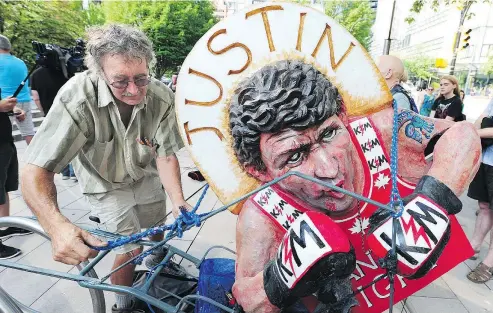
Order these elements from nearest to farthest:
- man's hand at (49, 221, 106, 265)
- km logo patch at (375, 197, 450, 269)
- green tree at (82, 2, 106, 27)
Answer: km logo patch at (375, 197, 450, 269) → man's hand at (49, 221, 106, 265) → green tree at (82, 2, 106, 27)

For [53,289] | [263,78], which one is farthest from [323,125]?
[53,289]

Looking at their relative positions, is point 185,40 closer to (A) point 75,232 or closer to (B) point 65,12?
(B) point 65,12

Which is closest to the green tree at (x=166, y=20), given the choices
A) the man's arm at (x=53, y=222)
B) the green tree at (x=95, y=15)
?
the green tree at (x=95, y=15)

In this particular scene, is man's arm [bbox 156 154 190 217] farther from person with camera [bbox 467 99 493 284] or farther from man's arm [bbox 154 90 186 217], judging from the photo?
person with camera [bbox 467 99 493 284]

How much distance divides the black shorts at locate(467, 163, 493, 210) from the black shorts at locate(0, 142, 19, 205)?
4.47 meters

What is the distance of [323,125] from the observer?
3.48 feet

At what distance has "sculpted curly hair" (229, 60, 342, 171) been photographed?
1037 millimetres

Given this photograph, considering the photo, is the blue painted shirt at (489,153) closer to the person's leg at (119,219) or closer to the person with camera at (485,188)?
the person with camera at (485,188)

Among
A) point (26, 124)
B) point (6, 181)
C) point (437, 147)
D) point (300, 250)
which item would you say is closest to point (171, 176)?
point (300, 250)

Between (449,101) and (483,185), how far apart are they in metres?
2.33

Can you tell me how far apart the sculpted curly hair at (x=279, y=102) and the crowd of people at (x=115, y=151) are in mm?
399

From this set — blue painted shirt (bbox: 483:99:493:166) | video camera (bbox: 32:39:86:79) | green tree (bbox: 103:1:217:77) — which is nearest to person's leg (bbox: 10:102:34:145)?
video camera (bbox: 32:39:86:79)

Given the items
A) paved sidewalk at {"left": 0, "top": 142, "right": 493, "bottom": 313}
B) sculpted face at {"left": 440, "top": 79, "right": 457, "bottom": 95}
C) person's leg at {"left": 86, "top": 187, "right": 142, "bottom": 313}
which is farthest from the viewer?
sculpted face at {"left": 440, "top": 79, "right": 457, "bottom": 95}

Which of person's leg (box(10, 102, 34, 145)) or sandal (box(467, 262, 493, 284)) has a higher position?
person's leg (box(10, 102, 34, 145))
